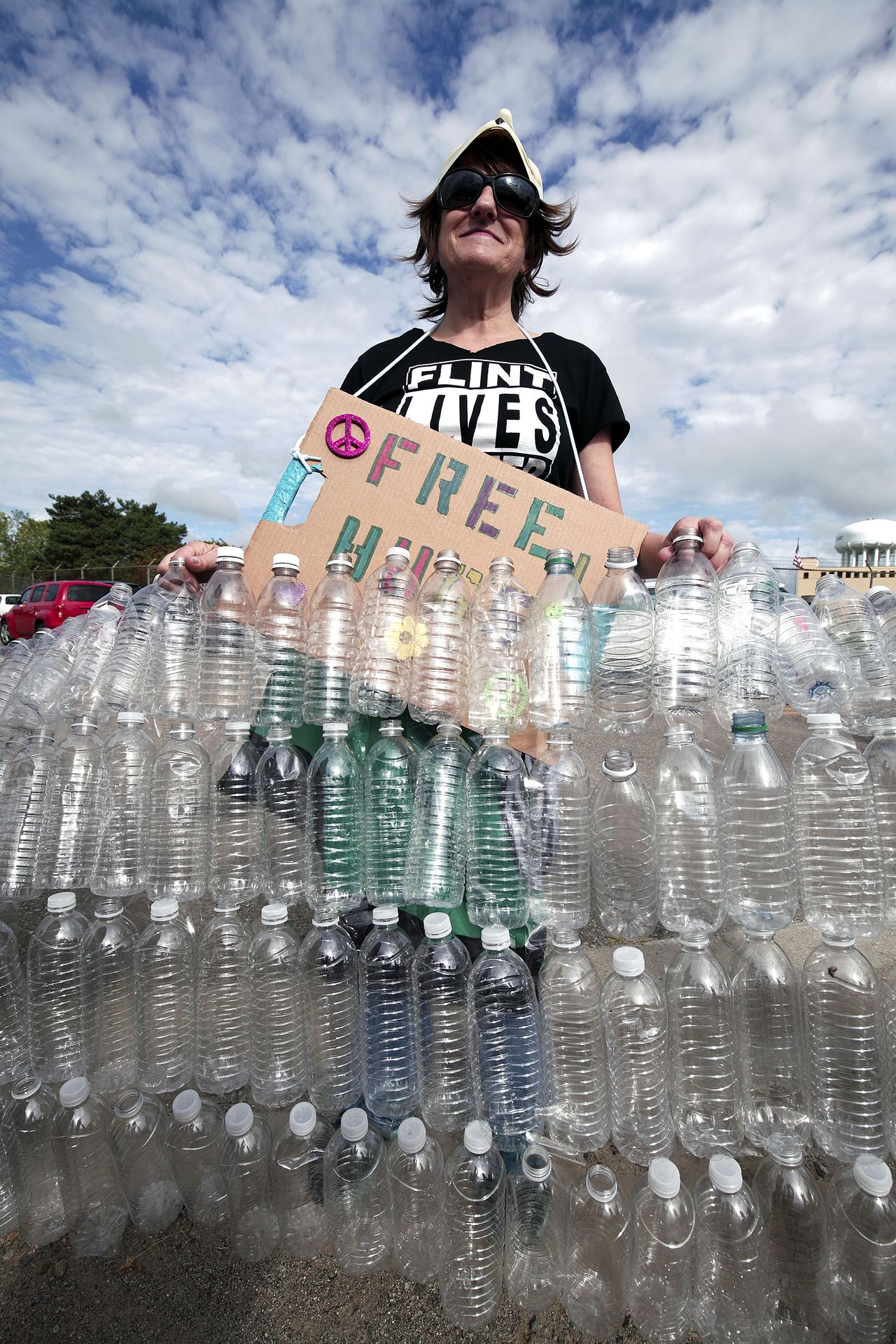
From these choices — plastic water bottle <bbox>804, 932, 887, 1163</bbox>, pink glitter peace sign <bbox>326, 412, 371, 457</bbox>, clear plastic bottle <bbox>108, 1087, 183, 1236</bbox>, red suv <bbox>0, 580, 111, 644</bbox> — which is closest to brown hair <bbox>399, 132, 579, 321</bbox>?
pink glitter peace sign <bbox>326, 412, 371, 457</bbox>

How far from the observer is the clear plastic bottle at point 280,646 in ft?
5.07

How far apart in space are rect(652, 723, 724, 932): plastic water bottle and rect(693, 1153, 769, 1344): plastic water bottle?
2.30 ft

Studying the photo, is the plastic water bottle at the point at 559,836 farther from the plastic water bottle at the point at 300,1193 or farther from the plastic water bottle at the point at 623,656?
the plastic water bottle at the point at 300,1193

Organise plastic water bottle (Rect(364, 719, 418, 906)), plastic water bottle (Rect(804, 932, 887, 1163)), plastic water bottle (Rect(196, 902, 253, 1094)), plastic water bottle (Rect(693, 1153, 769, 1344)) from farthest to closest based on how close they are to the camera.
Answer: plastic water bottle (Rect(196, 902, 253, 1094)) < plastic water bottle (Rect(364, 719, 418, 906)) < plastic water bottle (Rect(693, 1153, 769, 1344)) < plastic water bottle (Rect(804, 932, 887, 1163))

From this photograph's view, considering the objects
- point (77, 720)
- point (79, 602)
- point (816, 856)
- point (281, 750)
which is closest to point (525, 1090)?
point (816, 856)

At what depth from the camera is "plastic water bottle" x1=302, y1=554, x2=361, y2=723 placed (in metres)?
1.53


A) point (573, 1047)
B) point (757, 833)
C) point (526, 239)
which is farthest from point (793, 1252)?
point (526, 239)

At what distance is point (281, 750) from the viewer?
1.52 metres

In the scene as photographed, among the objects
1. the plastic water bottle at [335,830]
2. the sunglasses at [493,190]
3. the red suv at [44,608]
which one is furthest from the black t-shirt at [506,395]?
the red suv at [44,608]

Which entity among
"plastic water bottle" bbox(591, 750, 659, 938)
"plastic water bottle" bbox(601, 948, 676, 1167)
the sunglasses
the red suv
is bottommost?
"plastic water bottle" bbox(601, 948, 676, 1167)

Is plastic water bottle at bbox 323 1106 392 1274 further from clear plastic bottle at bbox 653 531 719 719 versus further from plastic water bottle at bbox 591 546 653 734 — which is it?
clear plastic bottle at bbox 653 531 719 719

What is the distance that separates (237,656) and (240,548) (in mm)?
316

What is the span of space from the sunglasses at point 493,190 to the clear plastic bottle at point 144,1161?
10.5 ft

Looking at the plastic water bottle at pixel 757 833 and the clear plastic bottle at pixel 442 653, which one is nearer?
the plastic water bottle at pixel 757 833
